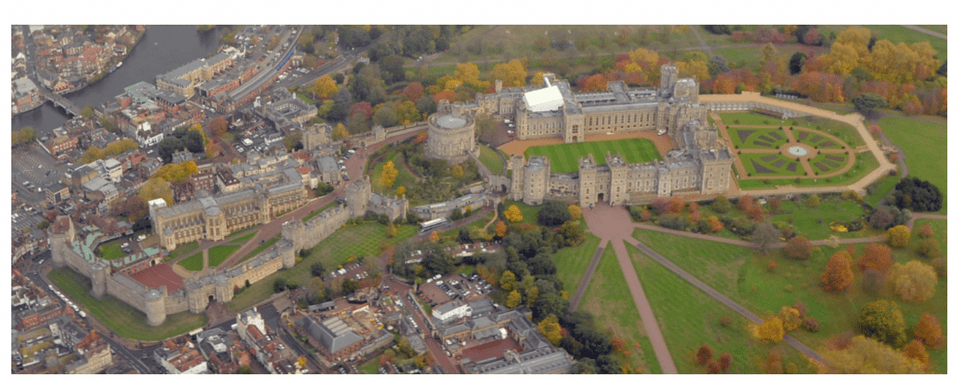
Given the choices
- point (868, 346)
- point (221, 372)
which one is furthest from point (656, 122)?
point (221, 372)

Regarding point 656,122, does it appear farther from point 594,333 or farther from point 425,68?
point 594,333

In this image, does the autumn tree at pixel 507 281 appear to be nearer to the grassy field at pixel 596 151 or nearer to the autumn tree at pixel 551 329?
the autumn tree at pixel 551 329

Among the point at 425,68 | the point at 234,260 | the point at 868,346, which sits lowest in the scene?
the point at 868,346

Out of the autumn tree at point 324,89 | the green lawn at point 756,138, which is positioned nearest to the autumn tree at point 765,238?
the green lawn at point 756,138

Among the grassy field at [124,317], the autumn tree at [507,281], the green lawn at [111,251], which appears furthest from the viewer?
the green lawn at [111,251]

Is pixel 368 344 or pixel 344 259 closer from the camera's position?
pixel 368 344

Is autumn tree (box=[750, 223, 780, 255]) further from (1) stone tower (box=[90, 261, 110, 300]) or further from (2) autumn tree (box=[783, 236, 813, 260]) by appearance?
(1) stone tower (box=[90, 261, 110, 300])
